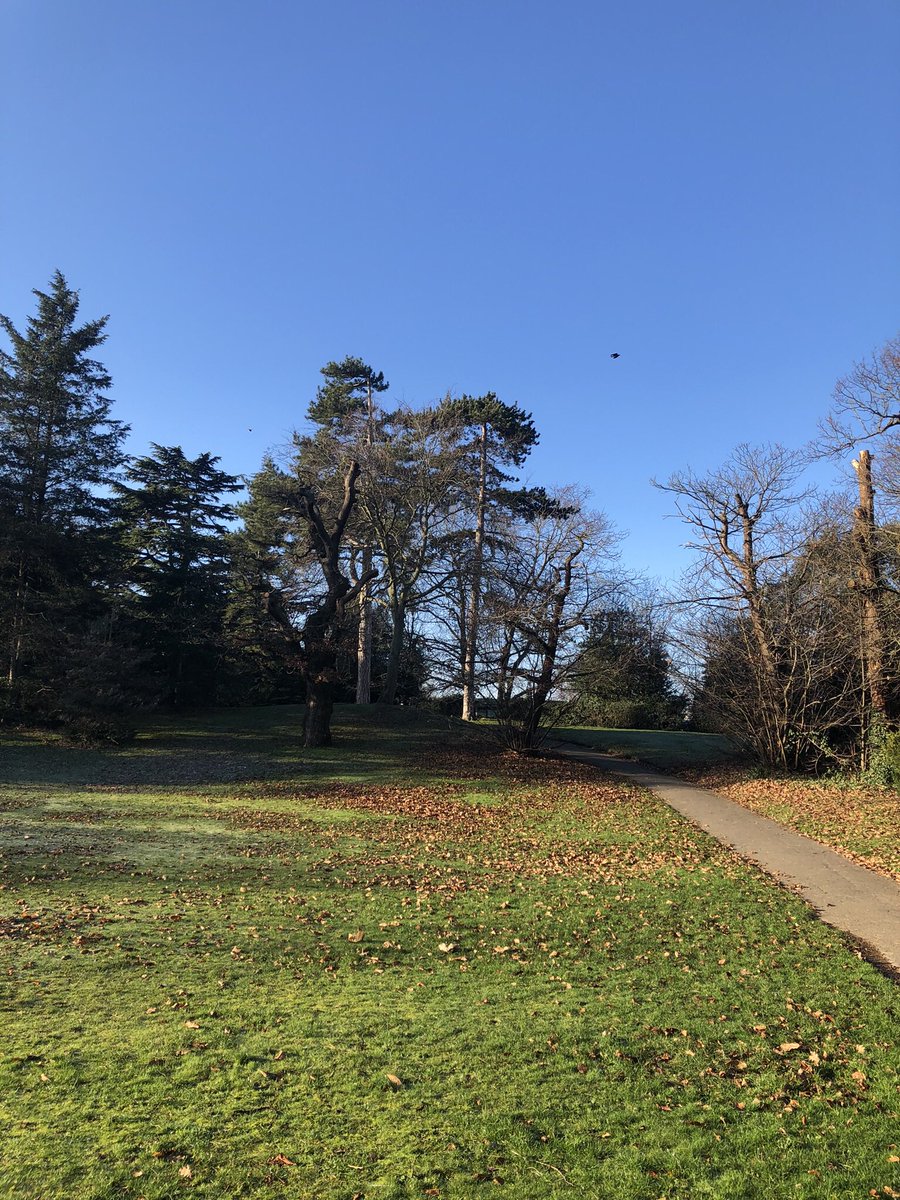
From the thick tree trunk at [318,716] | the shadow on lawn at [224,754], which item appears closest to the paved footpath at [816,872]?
the shadow on lawn at [224,754]

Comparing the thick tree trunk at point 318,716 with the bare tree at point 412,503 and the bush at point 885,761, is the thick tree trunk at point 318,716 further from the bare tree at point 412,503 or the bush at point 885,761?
the bush at point 885,761

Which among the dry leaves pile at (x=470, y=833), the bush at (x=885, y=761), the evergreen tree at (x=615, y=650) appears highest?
the evergreen tree at (x=615, y=650)

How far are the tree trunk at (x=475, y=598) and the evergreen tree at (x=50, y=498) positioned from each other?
12.8 m

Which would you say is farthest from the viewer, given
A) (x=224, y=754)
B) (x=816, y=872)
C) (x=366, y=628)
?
(x=366, y=628)

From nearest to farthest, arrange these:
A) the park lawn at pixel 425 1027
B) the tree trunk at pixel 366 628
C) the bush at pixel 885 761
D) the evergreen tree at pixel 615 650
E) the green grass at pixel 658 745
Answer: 1. the park lawn at pixel 425 1027
2. the bush at pixel 885 761
3. the evergreen tree at pixel 615 650
4. the green grass at pixel 658 745
5. the tree trunk at pixel 366 628

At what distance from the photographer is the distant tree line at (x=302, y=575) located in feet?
75.3

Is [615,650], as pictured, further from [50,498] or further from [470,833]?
[50,498]

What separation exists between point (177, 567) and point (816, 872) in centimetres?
2911

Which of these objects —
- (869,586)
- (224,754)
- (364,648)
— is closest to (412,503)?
(364,648)

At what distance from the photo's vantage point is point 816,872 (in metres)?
10.1

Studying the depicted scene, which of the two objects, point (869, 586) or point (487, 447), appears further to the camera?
point (487, 447)

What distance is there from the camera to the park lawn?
3.49 m

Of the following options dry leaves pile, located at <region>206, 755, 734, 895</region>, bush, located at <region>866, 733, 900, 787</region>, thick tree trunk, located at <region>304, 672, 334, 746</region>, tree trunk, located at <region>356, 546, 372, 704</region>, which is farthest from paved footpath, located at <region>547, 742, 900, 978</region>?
tree trunk, located at <region>356, 546, 372, 704</region>

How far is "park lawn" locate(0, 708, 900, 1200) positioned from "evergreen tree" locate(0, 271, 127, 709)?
15898mm
